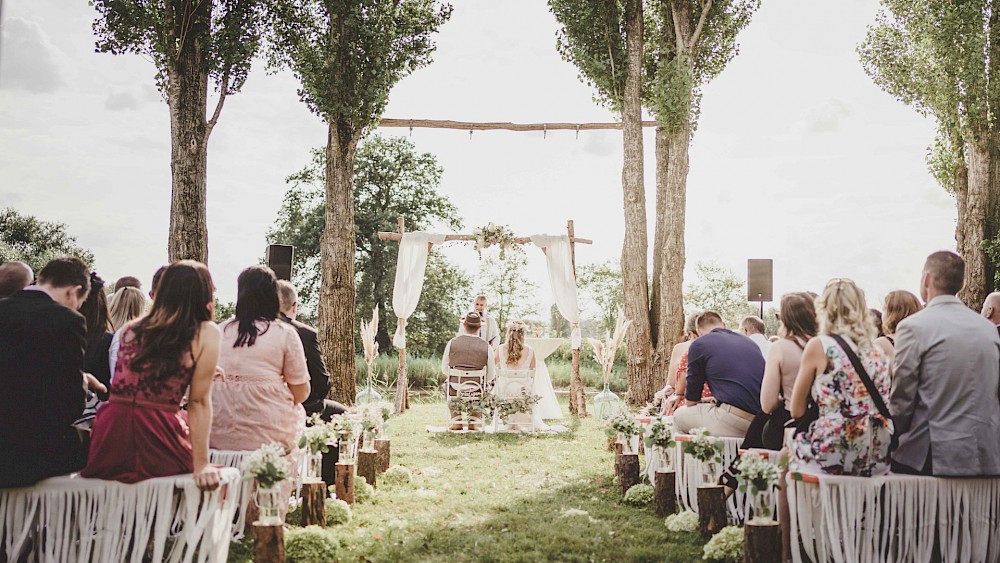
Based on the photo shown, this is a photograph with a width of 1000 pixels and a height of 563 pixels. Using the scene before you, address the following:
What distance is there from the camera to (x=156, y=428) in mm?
3297

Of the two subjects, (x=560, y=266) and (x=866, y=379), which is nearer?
(x=866, y=379)

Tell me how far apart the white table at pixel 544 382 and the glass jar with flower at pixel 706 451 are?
22.7 feet

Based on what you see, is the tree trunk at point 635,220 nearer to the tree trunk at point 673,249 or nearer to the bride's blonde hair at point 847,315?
the tree trunk at point 673,249

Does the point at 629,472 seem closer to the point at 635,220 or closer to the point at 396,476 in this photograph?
the point at 396,476

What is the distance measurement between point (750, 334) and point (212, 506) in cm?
455

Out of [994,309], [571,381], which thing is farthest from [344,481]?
[571,381]

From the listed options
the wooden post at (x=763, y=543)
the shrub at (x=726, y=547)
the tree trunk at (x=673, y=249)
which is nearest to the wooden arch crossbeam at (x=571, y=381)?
the tree trunk at (x=673, y=249)

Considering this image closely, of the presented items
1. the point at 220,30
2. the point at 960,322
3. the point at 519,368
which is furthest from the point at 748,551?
the point at 220,30

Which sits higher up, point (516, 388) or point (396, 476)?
point (516, 388)

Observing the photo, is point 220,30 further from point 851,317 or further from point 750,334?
point 851,317

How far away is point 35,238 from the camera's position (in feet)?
102

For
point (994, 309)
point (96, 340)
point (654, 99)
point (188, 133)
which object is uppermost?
point (654, 99)

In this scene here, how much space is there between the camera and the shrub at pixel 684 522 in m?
4.63

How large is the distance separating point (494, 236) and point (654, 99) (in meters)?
3.34
